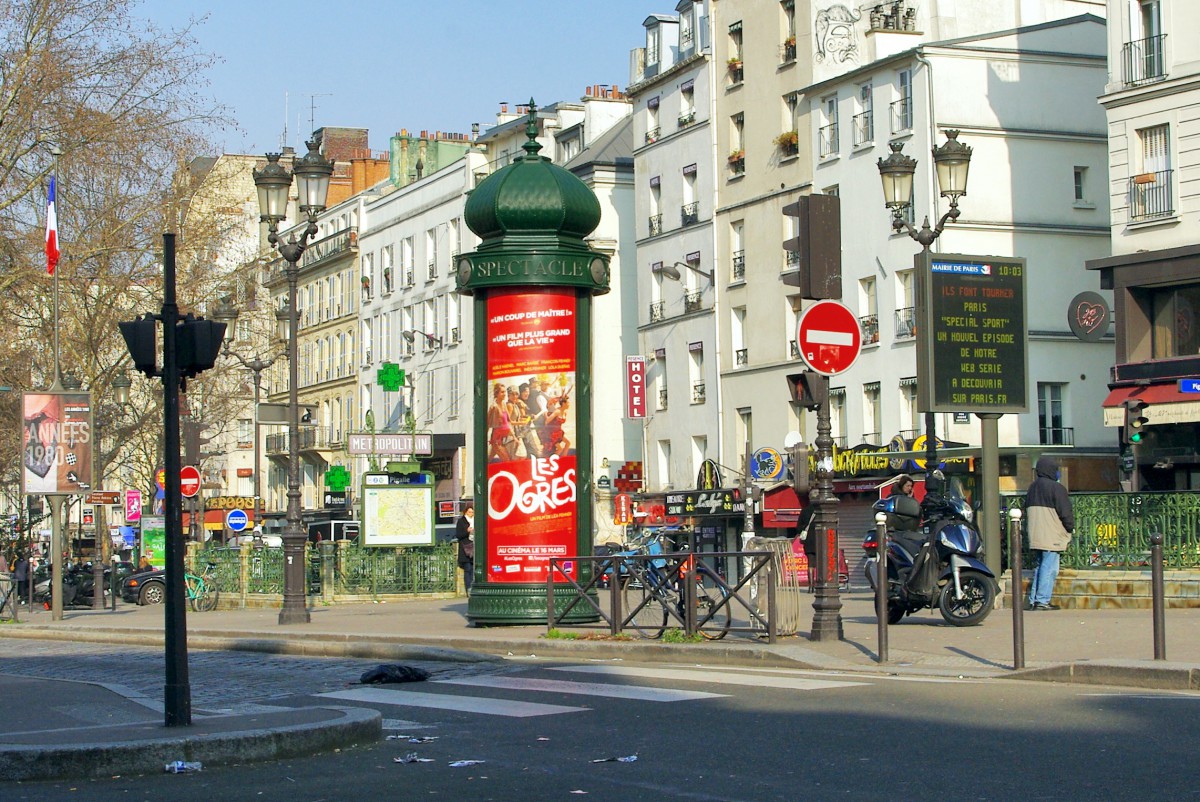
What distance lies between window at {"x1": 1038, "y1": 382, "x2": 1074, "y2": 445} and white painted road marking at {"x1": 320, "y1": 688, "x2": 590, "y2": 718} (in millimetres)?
36389

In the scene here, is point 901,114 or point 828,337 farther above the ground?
point 901,114

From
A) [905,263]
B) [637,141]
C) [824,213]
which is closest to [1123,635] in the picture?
[824,213]

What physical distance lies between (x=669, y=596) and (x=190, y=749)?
8.00 m

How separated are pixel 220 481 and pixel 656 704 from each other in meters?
90.7

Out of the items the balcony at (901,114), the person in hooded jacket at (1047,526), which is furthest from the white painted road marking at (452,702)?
the balcony at (901,114)

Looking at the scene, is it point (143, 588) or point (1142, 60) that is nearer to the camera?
point (1142, 60)

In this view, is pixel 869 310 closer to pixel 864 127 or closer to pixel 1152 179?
pixel 864 127

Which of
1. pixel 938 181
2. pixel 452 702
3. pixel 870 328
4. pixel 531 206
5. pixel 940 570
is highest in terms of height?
pixel 870 328

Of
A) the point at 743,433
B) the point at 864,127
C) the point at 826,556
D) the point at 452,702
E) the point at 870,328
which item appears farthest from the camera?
the point at 743,433

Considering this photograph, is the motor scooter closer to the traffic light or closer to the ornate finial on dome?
the ornate finial on dome

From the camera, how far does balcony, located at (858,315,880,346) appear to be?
49.6 metres

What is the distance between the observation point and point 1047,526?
19.7 m

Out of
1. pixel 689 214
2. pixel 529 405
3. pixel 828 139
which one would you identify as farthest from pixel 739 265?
pixel 529 405

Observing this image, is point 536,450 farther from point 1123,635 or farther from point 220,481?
point 220,481
